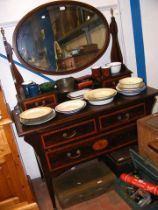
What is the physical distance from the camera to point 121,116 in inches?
76.2

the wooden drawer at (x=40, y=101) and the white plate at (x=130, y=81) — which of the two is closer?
the wooden drawer at (x=40, y=101)

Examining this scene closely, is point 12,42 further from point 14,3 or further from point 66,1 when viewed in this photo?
point 66,1

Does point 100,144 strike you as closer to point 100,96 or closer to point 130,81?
point 100,96

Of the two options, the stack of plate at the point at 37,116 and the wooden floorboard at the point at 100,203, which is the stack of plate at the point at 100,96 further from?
the wooden floorboard at the point at 100,203

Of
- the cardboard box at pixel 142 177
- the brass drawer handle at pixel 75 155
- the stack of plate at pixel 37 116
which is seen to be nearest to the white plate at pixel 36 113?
the stack of plate at pixel 37 116

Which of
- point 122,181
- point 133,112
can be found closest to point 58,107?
point 133,112

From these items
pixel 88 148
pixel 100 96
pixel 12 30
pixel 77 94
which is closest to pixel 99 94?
pixel 100 96

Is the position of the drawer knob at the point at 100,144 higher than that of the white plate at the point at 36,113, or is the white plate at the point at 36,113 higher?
the white plate at the point at 36,113

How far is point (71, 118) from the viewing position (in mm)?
1755

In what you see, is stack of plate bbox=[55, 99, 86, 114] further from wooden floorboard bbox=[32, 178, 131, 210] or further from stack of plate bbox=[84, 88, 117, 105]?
wooden floorboard bbox=[32, 178, 131, 210]

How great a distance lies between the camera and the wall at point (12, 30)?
79.0 inches

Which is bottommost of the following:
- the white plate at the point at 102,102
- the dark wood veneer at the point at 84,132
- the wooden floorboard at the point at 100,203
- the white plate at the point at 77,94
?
the wooden floorboard at the point at 100,203

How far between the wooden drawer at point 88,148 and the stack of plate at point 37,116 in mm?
251

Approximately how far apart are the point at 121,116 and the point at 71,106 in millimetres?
428
